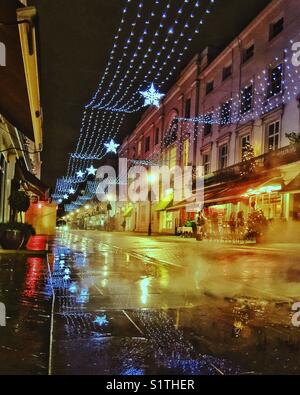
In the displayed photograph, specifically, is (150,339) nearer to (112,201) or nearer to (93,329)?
(93,329)

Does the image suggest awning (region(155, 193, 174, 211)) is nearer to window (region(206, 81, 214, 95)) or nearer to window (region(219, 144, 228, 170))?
window (region(219, 144, 228, 170))

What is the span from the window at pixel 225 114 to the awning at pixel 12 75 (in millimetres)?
18199

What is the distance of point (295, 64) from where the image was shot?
67.1 ft

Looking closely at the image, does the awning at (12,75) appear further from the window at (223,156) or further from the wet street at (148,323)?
the window at (223,156)

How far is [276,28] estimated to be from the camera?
22.7 m

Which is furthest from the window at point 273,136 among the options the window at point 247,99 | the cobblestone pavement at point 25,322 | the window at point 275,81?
the cobblestone pavement at point 25,322

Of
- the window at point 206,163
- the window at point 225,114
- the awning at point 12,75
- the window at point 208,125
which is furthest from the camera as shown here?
Answer: the window at point 206,163

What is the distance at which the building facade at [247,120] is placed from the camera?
808 inches

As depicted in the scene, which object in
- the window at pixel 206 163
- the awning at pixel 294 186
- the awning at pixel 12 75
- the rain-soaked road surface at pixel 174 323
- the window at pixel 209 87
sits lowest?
the rain-soaked road surface at pixel 174 323

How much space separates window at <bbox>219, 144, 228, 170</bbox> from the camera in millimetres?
28594

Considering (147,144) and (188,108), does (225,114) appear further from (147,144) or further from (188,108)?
(147,144)

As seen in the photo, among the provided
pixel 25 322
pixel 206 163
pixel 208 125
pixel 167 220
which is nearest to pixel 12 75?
pixel 25 322

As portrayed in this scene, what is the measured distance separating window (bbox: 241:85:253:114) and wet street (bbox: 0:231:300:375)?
17.4 meters

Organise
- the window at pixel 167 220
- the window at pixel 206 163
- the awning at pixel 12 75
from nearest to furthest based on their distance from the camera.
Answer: the awning at pixel 12 75
the window at pixel 206 163
the window at pixel 167 220
